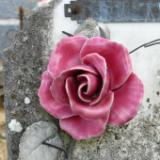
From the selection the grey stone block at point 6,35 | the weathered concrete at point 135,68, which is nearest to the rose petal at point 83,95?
the weathered concrete at point 135,68

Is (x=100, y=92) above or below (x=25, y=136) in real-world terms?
above

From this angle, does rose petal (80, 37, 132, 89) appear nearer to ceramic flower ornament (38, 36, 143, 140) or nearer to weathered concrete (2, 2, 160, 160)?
ceramic flower ornament (38, 36, 143, 140)

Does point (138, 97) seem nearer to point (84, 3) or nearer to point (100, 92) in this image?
point (100, 92)

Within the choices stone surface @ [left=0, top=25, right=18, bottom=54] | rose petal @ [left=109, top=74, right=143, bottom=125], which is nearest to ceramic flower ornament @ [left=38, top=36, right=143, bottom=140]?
rose petal @ [left=109, top=74, right=143, bottom=125]

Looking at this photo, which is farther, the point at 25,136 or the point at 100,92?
the point at 25,136

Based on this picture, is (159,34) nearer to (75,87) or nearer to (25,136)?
(75,87)

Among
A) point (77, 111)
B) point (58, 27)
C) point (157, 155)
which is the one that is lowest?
point (157, 155)

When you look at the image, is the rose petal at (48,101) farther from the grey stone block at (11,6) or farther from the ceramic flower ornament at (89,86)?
the grey stone block at (11,6)

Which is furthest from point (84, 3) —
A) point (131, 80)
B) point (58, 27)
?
point (131, 80)
